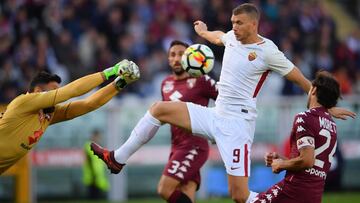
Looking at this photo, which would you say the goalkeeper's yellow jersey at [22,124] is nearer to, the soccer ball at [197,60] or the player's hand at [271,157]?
the soccer ball at [197,60]

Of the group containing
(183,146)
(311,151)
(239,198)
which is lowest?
(239,198)

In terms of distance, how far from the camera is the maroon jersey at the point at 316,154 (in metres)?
10.2

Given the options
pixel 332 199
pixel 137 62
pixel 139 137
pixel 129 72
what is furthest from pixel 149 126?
pixel 137 62

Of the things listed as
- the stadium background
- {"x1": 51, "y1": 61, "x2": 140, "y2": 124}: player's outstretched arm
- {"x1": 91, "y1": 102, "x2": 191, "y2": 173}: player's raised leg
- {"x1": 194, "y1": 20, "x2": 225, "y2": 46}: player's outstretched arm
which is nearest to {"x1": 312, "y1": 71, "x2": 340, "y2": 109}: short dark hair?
{"x1": 91, "y1": 102, "x2": 191, "y2": 173}: player's raised leg

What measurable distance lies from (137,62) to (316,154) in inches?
475

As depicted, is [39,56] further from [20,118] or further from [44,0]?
[20,118]

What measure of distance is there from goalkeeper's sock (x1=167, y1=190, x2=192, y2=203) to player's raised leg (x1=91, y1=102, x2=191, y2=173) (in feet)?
4.37

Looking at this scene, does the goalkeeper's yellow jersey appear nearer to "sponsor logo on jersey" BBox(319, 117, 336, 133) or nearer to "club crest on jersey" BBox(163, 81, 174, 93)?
"club crest on jersey" BBox(163, 81, 174, 93)

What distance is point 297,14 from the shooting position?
957 inches

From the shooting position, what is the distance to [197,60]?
1212 centimetres

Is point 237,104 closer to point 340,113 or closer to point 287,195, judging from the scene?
point 340,113

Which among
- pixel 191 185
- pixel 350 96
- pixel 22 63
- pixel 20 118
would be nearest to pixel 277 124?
pixel 350 96

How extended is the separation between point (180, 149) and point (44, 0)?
397 inches

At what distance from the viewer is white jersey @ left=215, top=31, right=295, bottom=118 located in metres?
11.6
